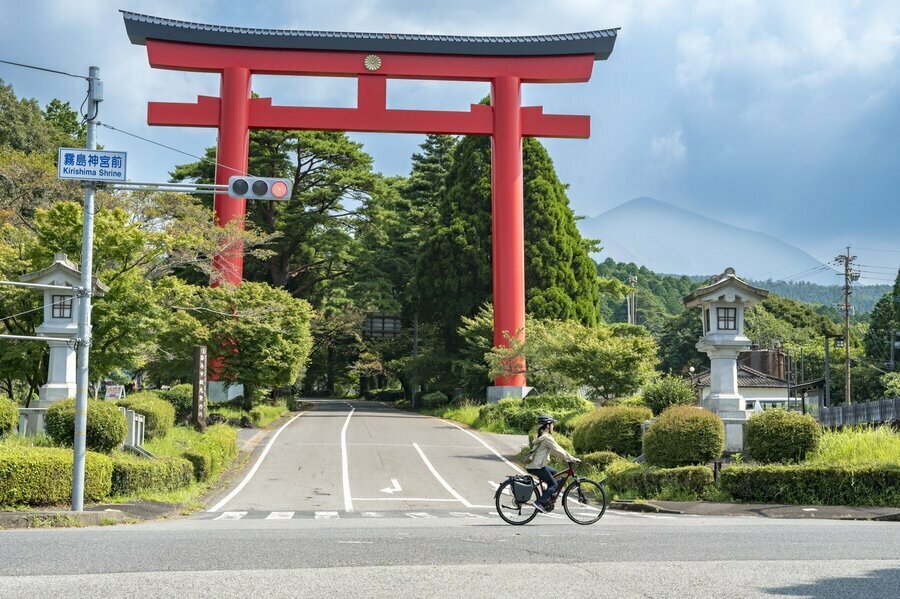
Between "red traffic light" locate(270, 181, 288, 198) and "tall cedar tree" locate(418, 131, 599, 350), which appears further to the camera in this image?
"tall cedar tree" locate(418, 131, 599, 350)

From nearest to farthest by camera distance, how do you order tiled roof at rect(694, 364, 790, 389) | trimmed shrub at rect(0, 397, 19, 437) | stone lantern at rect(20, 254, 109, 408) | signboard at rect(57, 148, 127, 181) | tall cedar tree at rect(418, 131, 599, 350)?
signboard at rect(57, 148, 127, 181)
trimmed shrub at rect(0, 397, 19, 437)
stone lantern at rect(20, 254, 109, 408)
tall cedar tree at rect(418, 131, 599, 350)
tiled roof at rect(694, 364, 790, 389)

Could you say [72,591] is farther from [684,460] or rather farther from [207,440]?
[207,440]

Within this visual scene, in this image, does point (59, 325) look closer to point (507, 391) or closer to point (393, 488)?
point (393, 488)

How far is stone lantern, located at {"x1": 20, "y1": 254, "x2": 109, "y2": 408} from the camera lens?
21734 millimetres

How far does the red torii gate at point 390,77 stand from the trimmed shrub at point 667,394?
46.8ft

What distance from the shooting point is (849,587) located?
7652 millimetres

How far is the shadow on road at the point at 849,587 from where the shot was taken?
7.38m

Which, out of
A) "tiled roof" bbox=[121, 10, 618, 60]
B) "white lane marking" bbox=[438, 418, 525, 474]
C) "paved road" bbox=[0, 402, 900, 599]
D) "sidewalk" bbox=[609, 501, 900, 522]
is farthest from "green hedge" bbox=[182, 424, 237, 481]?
"tiled roof" bbox=[121, 10, 618, 60]

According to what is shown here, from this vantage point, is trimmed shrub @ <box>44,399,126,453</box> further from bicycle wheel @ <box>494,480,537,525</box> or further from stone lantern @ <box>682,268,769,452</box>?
stone lantern @ <box>682,268,769,452</box>

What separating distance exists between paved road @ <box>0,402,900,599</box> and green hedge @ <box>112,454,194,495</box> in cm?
269

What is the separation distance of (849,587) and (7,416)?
1814 cm

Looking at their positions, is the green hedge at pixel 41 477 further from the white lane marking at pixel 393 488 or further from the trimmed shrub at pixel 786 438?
the trimmed shrub at pixel 786 438

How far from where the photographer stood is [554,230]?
50438 mm

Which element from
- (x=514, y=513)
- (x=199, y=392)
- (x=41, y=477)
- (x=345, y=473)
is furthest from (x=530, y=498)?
(x=199, y=392)
